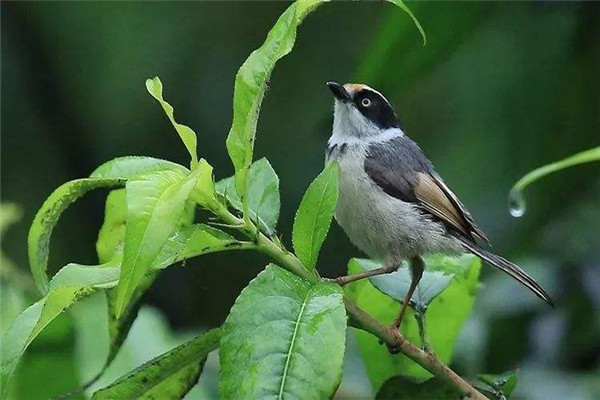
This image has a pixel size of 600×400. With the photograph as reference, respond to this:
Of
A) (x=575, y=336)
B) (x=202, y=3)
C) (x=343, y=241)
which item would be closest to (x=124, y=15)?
(x=202, y=3)

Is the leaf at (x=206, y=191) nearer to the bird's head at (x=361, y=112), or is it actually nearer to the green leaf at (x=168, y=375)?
the green leaf at (x=168, y=375)

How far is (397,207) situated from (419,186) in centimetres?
8

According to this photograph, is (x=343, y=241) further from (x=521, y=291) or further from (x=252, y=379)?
(x=252, y=379)

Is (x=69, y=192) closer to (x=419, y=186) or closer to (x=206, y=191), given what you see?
(x=206, y=191)

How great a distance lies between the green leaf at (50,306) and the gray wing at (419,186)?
0.92 meters

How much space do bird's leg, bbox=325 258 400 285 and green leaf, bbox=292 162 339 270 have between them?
0.58ft

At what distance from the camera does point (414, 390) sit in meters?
1.51

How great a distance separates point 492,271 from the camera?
9.71 feet

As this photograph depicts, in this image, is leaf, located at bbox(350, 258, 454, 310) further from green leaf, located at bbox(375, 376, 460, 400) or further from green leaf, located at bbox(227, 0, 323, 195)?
green leaf, located at bbox(227, 0, 323, 195)

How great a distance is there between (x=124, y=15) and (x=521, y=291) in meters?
3.05

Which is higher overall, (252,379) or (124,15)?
(252,379)

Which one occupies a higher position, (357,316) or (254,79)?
(254,79)

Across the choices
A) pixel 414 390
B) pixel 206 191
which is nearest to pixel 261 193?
pixel 206 191

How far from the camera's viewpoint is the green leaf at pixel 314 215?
1.21 m
